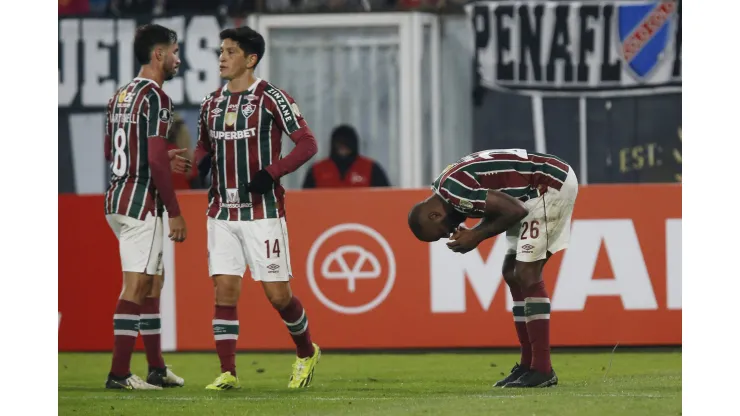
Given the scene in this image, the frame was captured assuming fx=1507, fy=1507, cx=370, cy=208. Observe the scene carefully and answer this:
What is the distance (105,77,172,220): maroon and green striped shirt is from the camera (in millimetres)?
8211

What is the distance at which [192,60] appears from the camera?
14383 mm

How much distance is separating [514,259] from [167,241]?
3.45m

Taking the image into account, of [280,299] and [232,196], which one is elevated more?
[232,196]

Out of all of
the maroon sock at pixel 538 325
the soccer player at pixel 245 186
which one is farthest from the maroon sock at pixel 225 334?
the maroon sock at pixel 538 325

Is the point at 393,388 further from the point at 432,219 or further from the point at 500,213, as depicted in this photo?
the point at 500,213

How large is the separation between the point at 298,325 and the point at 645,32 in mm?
6916

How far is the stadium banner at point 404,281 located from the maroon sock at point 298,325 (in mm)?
2399

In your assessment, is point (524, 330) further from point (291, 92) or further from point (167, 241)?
point (291, 92)

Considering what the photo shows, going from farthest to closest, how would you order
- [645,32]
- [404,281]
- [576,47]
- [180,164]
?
[576,47]
[645,32]
[404,281]
[180,164]

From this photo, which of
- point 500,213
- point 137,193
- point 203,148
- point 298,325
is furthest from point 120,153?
point 500,213

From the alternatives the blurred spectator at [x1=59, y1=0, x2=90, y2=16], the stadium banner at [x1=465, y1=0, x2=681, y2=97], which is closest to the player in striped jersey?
the stadium banner at [x1=465, y1=0, x2=681, y2=97]

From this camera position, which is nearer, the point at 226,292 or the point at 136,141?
the point at 226,292

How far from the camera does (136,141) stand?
8.25m
